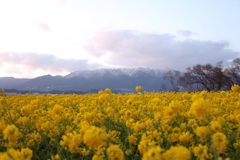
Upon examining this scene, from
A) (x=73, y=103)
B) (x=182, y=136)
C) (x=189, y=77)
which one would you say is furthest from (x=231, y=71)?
(x=182, y=136)

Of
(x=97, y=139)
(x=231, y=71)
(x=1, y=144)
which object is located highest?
(x=231, y=71)

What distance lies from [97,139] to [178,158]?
2.57 ft

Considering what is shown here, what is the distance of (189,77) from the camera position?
46531mm

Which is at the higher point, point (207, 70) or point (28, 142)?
point (207, 70)

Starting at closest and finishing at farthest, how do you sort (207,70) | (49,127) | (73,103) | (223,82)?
(49,127) < (73,103) < (223,82) < (207,70)

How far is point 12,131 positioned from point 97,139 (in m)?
1.11

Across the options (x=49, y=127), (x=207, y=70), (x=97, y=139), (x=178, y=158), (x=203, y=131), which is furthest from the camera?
(x=207, y=70)

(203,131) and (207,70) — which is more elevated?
(207,70)

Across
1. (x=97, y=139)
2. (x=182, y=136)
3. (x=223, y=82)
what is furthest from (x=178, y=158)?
(x=223, y=82)

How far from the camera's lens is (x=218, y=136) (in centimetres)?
213

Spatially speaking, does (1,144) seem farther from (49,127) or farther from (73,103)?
(73,103)

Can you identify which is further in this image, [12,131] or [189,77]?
[189,77]

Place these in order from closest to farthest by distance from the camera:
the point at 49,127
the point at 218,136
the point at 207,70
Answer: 1. the point at 218,136
2. the point at 49,127
3. the point at 207,70

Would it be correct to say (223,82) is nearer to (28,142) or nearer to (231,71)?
(231,71)
